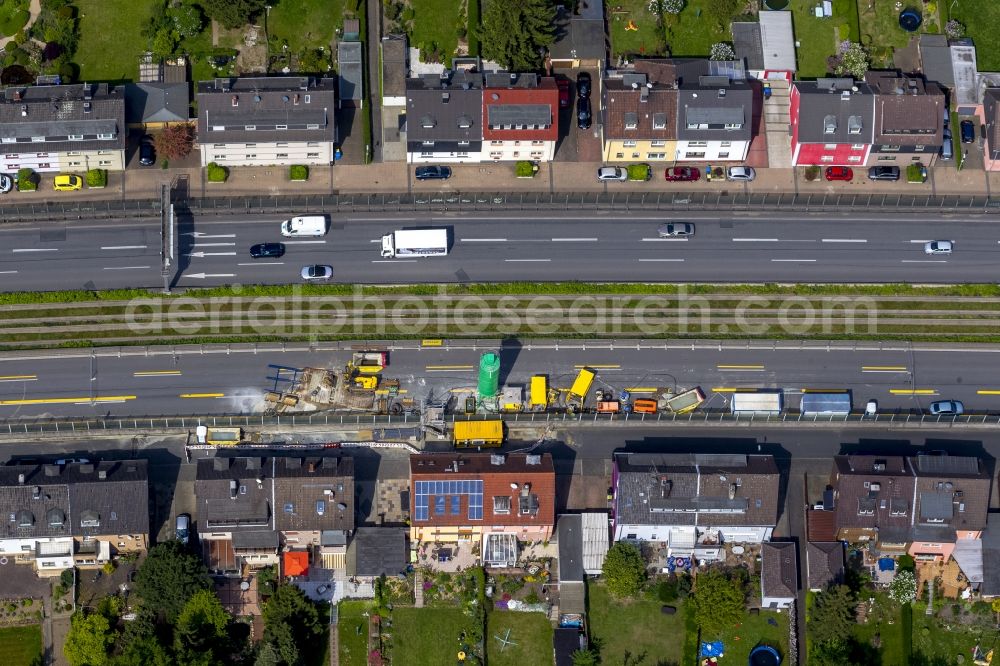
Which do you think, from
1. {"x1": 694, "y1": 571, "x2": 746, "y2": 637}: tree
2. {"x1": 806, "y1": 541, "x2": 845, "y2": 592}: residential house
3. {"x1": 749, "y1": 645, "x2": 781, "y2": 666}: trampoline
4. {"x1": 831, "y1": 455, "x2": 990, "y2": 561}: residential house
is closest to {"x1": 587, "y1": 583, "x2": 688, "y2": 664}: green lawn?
{"x1": 749, "y1": 645, "x2": 781, "y2": 666}: trampoline

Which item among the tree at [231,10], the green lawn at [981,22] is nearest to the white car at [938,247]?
the green lawn at [981,22]

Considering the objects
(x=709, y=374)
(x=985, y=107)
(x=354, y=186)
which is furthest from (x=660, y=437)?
(x=985, y=107)

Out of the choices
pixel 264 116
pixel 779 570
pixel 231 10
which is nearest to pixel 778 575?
pixel 779 570

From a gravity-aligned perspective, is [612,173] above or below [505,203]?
above

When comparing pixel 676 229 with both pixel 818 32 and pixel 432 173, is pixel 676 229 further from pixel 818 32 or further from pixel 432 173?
pixel 818 32

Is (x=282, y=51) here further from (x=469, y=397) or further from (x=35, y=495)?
(x=35, y=495)

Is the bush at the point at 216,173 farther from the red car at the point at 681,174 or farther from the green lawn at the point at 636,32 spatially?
the red car at the point at 681,174
